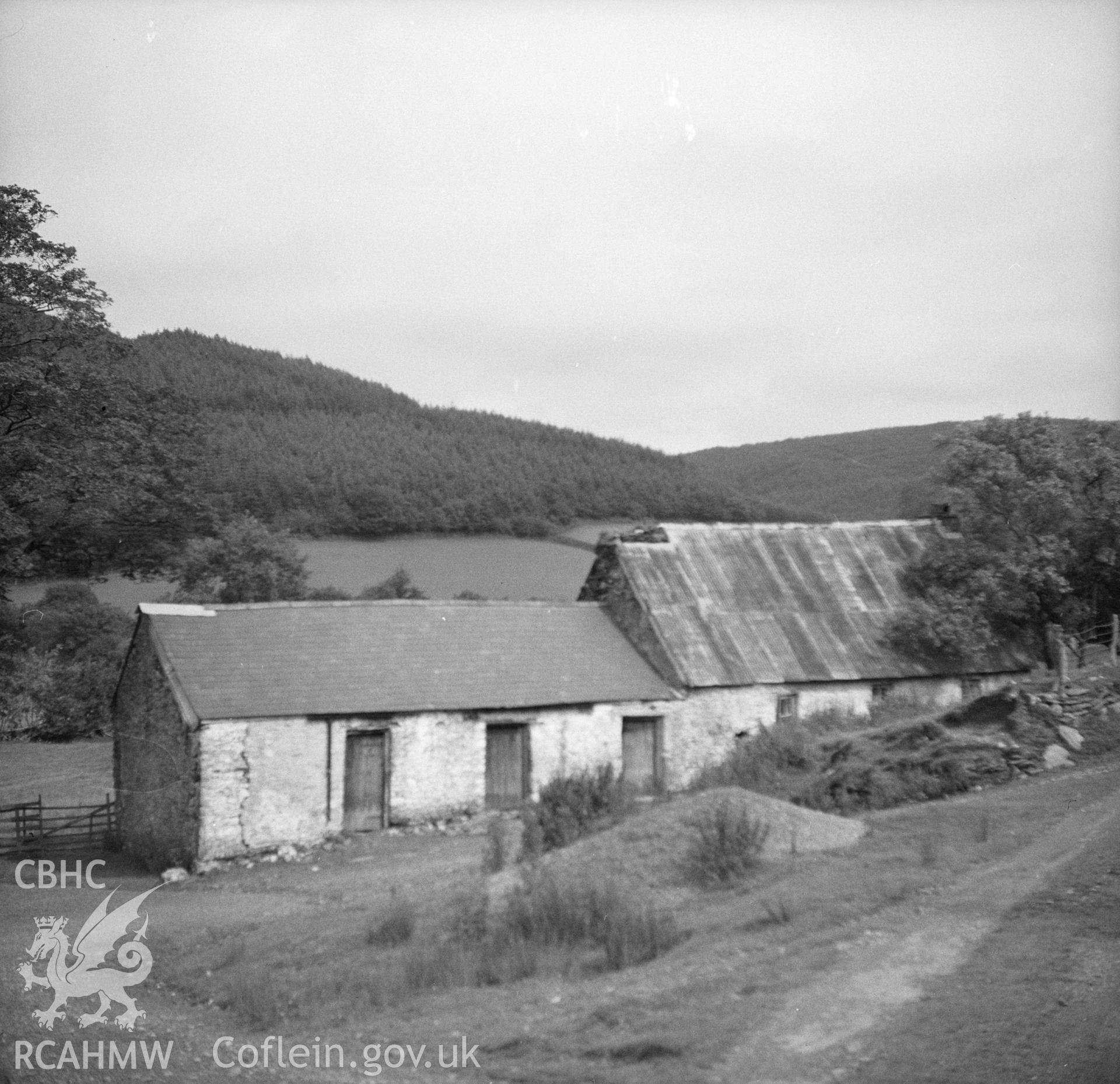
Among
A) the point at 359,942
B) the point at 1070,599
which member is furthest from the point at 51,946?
the point at 1070,599

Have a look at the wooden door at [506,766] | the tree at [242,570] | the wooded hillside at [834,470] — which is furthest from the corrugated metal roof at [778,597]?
the wooded hillside at [834,470]

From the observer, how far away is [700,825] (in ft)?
42.1

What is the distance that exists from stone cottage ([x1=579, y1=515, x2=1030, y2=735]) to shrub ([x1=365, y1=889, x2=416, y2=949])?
1199 cm

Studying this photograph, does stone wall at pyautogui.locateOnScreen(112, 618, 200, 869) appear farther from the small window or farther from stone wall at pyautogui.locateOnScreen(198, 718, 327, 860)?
the small window

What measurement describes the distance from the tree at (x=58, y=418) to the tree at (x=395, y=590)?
20042 millimetres

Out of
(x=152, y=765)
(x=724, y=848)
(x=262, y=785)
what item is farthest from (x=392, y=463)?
(x=724, y=848)

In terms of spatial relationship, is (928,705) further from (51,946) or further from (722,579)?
(51,946)

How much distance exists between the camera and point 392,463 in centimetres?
5569

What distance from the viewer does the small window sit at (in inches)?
1032

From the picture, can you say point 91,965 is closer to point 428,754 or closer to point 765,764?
point 428,754

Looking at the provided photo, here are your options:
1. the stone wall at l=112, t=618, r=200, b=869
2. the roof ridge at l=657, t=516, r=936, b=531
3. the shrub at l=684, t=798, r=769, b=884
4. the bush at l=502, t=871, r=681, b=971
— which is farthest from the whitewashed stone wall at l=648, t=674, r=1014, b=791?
the bush at l=502, t=871, r=681, b=971

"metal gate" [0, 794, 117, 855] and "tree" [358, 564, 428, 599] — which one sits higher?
"tree" [358, 564, 428, 599]

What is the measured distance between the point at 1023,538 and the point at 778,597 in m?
6.02

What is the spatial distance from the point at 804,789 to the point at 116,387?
51.8ft
